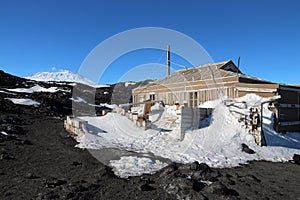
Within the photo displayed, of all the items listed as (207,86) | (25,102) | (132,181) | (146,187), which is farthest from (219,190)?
(25,102)

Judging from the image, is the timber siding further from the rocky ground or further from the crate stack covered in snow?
the crate stack covered in snow

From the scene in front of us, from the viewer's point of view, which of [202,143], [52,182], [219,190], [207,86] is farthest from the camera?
[207,86]

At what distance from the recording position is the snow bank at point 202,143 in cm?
891

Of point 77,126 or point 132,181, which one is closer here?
point 132,181

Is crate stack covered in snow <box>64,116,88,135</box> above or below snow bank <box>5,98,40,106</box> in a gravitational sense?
below

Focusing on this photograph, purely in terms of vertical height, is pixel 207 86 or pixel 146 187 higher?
pixel 207 86

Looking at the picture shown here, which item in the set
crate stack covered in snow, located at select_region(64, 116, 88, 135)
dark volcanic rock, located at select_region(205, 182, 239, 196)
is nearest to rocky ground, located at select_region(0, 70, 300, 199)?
dark volcanic rock, located at select_region(205, 182, 239, 196)

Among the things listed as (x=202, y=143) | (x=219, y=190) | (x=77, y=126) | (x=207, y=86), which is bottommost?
(x=219, y=190)

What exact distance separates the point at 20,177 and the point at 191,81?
15.2 metres

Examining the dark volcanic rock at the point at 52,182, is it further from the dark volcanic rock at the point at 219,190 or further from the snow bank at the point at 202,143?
the dark volcanic rock at the point at 219,190

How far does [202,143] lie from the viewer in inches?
443

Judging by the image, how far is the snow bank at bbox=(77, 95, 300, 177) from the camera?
8906mm

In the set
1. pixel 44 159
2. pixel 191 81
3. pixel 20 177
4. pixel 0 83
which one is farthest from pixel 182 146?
pixel 0 83

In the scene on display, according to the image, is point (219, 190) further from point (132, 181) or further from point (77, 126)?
point (77, 126)
